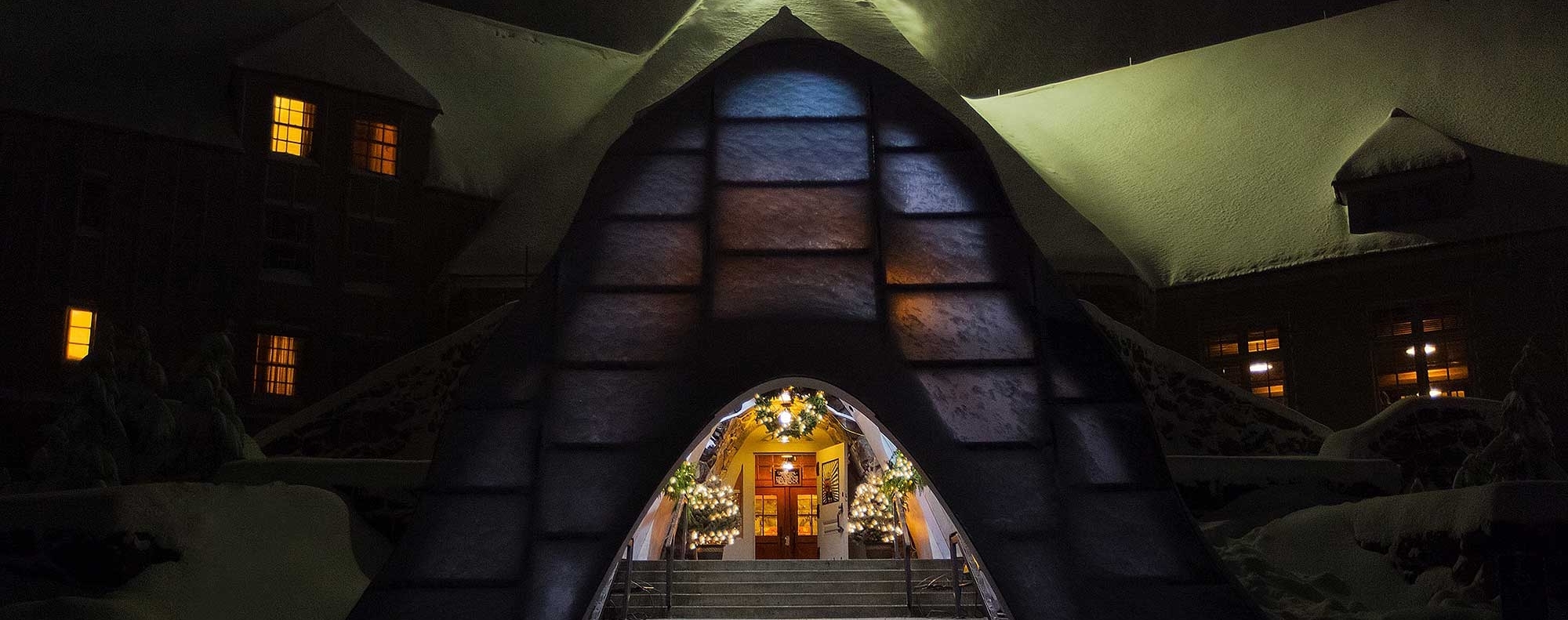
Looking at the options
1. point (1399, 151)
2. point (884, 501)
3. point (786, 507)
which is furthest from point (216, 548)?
point (1399, 151)

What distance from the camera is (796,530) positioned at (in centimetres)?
2352

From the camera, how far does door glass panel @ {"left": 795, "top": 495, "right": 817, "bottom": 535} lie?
23484mm

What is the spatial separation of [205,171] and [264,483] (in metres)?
9.12

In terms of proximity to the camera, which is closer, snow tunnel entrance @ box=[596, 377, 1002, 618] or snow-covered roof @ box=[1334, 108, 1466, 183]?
snow tunnel entrance @ box=[596, 377, 1002, 618]

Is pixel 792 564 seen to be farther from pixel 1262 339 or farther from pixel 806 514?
pixel 1262 339

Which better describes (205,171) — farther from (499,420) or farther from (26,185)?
(499,420)

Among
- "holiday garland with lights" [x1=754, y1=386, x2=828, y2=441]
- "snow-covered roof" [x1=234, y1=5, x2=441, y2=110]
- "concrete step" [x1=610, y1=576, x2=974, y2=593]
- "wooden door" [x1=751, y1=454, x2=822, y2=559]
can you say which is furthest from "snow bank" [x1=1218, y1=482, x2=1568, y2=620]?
"snow-covered roof" [x1=234, y1=5, x2=441, y2=110]

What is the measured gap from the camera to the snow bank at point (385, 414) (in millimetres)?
17625

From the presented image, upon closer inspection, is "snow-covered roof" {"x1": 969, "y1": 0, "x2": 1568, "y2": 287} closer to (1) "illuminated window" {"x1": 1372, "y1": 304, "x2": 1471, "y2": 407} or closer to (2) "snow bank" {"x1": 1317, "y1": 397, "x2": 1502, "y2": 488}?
(1) "illuminated window" {"x1": 1372, "y1": 304, "x2": 1471, "y2": 407}

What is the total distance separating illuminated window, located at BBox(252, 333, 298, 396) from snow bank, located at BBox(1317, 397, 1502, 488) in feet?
51.1

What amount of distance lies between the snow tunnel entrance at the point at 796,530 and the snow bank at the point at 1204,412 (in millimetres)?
4170

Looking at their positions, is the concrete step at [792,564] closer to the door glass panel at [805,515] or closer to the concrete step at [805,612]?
the concrete step at [805,612]

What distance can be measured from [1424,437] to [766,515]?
484 inches

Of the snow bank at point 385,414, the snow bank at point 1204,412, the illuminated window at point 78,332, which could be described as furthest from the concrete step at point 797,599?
the illuminated window at point 78,332
